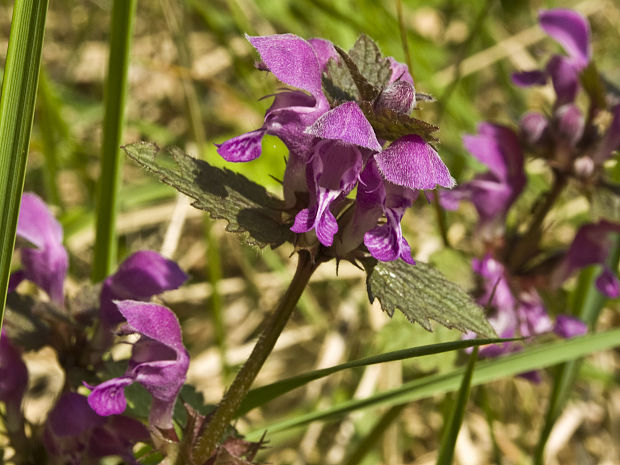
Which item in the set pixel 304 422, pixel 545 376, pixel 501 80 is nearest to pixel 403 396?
pixel 304 422

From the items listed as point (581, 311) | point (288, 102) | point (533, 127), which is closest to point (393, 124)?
point (288, 102)

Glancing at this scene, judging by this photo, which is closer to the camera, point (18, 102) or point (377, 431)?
point (18, 102)

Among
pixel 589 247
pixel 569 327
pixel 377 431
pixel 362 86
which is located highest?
pixel 362 86

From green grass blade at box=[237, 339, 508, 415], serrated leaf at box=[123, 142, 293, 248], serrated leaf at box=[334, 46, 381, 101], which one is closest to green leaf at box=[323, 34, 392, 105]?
serrated leaf at box=[334, 46, 381, 101]

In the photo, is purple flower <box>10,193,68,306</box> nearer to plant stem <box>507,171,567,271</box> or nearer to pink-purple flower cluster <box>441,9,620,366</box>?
pink-purple flower cluster <box>441,9,620,366</box>

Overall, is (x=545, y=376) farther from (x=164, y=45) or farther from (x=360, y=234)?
(x=164, y=45)

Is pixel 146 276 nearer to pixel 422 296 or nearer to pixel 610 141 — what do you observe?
pixel 422 296
